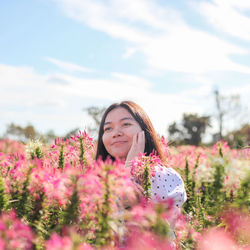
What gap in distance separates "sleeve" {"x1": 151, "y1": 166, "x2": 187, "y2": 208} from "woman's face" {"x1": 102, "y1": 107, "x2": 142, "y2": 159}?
66 centimetres

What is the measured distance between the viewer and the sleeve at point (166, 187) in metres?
2.43

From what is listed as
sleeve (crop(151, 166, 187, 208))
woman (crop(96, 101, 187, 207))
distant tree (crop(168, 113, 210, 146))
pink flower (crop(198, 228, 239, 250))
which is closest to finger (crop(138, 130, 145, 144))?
woman (crop(96, 101, 187, 207))

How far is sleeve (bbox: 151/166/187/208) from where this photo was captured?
7.98ft

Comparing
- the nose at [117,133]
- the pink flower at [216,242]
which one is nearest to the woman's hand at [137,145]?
the nose at [117,133]

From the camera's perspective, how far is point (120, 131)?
10.4 ft

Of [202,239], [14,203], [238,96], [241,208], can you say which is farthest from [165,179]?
[238,96]

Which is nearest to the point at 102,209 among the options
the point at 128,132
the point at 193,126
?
the point at 128,132

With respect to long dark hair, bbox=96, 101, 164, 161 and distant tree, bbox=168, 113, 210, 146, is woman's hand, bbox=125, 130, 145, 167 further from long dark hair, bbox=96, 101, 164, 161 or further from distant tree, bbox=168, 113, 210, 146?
distant tree, bbox=168, 113, 210, 146

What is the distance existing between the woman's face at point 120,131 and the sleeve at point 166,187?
0.66m

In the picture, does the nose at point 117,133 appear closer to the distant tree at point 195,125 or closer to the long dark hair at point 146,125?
the long dark hair at point 146,125

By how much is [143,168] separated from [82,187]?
2.11 feet

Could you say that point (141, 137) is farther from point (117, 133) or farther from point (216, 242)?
point (216, 242)

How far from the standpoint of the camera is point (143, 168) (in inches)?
71.6

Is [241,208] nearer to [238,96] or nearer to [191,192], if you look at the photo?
[191,192]
